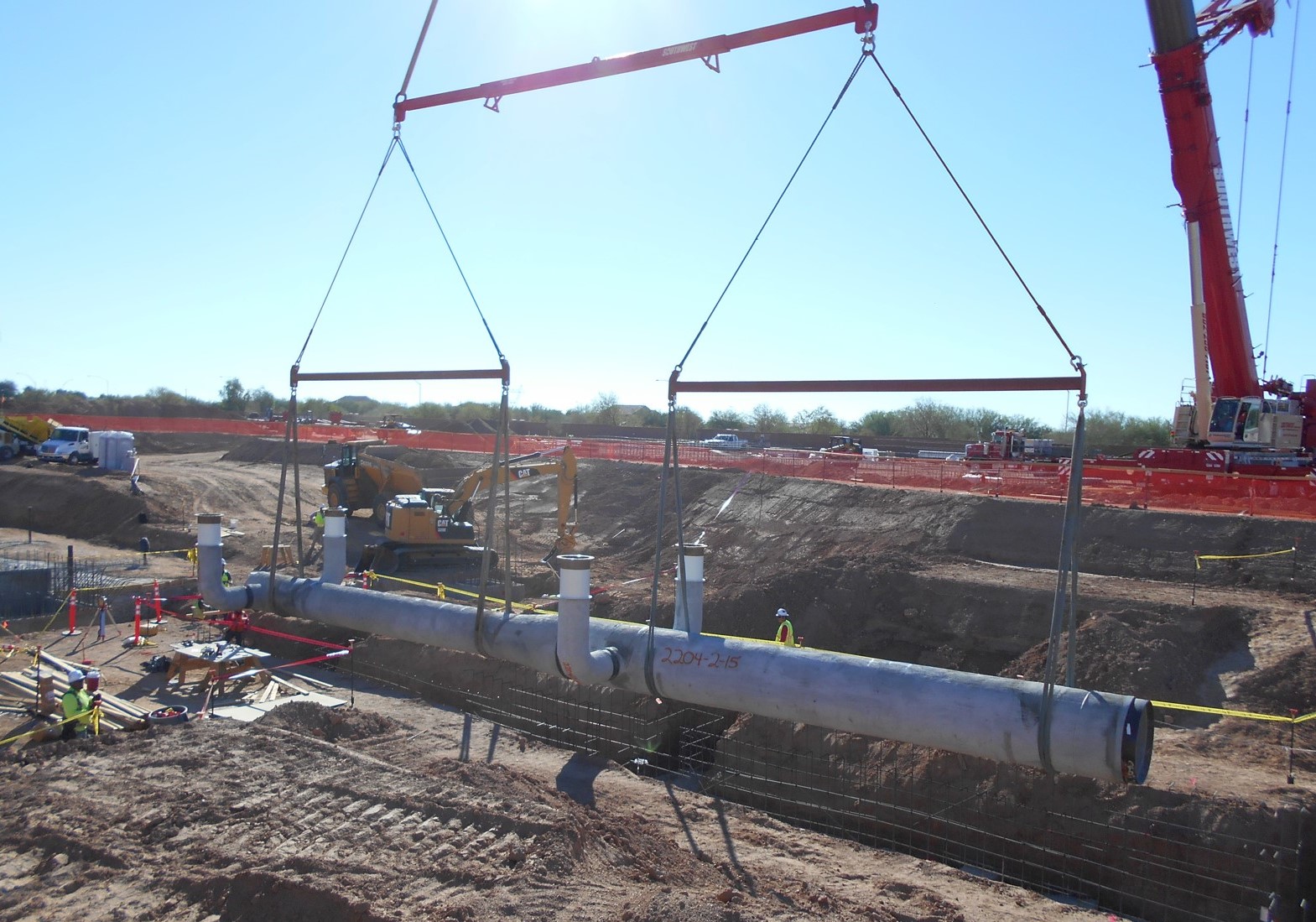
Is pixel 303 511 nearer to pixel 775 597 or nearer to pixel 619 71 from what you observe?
pixel 775 597

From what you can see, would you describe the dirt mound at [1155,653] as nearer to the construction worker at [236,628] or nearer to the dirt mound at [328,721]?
the dirt mound at [328,721]

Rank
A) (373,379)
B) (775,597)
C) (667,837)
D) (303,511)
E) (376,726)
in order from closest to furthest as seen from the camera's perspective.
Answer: (667,837)
(373,379)
(376,726)
(775,597)
(303,511)

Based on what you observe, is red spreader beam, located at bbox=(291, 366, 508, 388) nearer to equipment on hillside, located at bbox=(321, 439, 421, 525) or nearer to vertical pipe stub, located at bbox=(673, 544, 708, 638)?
vertical pipe stub, located at bbox=(673, 544, 708, 638)

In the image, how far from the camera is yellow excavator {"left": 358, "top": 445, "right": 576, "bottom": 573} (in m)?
22.3

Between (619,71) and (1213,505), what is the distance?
18.7m

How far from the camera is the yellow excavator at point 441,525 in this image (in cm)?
2227

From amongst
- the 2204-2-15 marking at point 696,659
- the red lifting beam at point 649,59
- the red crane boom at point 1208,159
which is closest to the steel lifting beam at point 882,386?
the 2204-2-15 marking at point 696,659

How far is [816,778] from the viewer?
12023mm

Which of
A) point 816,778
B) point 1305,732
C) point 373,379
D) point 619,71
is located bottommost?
point 816,778

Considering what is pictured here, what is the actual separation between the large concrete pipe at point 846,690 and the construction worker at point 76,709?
12.9ft

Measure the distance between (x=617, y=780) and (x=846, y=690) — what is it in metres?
3.92

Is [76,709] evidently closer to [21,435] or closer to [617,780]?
[617,780]

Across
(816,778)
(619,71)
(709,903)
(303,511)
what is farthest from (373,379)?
(303,511)

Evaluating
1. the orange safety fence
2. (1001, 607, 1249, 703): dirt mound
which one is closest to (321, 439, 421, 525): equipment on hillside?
the orange safety fence
